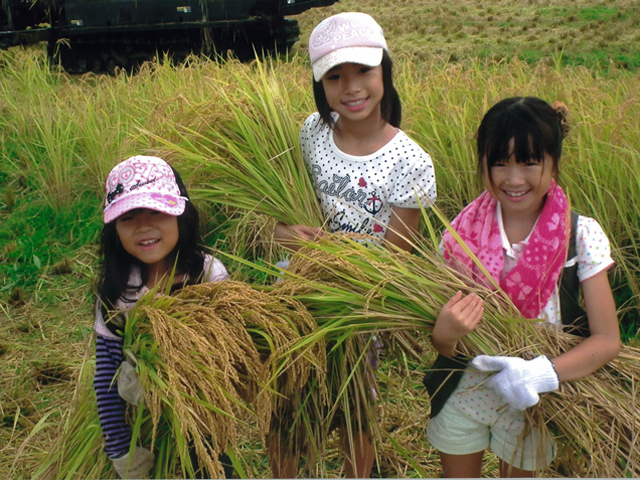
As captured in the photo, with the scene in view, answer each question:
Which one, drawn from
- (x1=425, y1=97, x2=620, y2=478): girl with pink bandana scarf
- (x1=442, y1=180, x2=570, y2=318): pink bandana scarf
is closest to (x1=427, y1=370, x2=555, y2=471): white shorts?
(x1=425, y1=97, x2=620, y2=478): girl with pink bandana scarf

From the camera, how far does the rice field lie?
2.41 meters

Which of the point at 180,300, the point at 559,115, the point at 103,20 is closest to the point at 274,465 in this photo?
the point at 180,300

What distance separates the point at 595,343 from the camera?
1.53 m

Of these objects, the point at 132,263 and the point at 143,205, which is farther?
the point at 132,263

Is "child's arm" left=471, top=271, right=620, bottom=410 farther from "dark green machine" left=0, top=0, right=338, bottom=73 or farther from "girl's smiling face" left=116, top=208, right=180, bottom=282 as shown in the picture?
"dark green machine" left=0, top=0, right=338, bottom=73

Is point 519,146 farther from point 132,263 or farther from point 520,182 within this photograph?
point 132,263

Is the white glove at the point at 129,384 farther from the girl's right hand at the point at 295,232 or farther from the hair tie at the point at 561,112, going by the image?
the hair tie at the point at 561,112

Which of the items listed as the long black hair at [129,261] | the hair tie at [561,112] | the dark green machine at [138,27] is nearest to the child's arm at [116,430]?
the long black hair at [129,261]

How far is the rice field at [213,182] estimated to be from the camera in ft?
7.91

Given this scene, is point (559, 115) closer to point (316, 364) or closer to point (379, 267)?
point (379, 267)

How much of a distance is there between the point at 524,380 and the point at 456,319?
7.4 inches

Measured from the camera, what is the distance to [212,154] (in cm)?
260

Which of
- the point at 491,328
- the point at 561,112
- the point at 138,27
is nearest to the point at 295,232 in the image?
the point at 491,328

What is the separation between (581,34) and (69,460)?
726 cm
